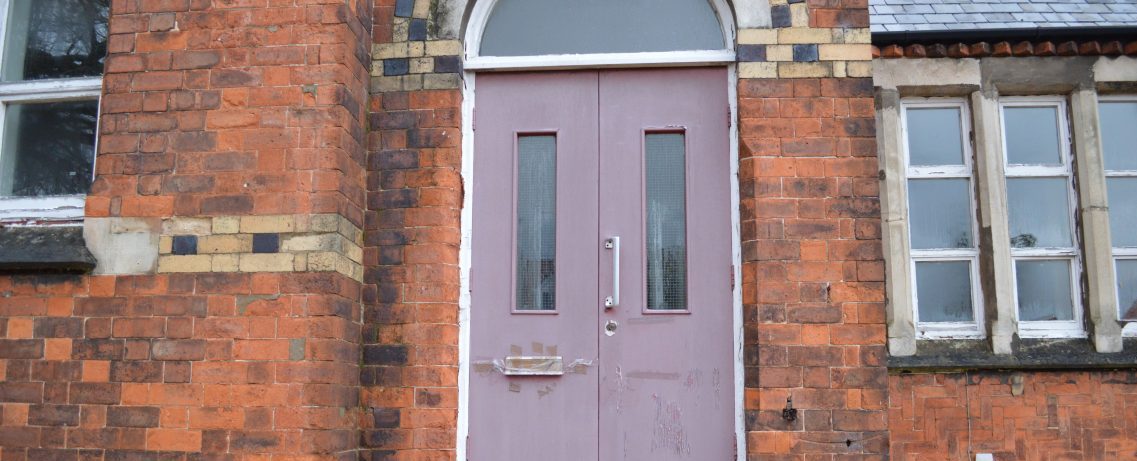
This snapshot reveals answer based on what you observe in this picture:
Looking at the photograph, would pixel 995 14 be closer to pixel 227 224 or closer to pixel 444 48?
pixel 444 48

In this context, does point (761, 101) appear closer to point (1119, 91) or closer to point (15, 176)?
point (1119, 91)

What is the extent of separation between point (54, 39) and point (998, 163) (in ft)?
18.6

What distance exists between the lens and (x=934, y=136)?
19.2 ft

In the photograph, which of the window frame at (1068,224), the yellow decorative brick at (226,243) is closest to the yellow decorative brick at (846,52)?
the window frame at (1068,224)

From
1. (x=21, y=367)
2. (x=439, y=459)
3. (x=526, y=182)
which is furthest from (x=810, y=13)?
(x=21, y=367)

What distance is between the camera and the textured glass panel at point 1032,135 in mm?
5801

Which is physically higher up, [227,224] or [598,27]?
[598,27]

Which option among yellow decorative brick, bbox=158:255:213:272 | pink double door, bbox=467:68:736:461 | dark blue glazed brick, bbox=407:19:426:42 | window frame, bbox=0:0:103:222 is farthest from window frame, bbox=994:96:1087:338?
window frame, bbox=0:0:103:222

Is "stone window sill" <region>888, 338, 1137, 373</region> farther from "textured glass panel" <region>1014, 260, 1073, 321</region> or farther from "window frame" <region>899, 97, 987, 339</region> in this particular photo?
"textured glass panel" <region>1014, 260, 1073, 321</region>

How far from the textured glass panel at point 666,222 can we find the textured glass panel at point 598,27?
0.56 m

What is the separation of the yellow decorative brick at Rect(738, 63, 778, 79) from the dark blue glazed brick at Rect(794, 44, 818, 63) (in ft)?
0.42

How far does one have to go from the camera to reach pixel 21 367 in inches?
175

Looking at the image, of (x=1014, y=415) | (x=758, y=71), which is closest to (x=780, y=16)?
(x=758, y=71)

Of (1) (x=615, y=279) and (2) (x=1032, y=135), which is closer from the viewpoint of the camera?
(1) (x=615, y=279)
